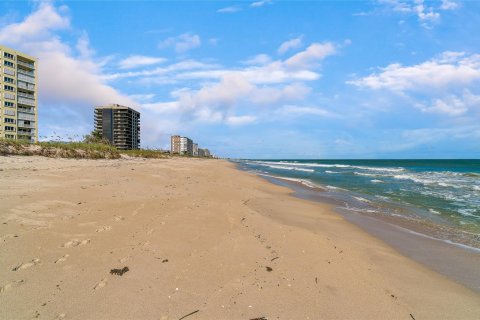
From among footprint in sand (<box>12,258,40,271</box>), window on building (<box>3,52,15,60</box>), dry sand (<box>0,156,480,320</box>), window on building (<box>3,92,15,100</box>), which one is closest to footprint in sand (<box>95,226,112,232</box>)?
dry sand (<box>0,156,480,320</box>)

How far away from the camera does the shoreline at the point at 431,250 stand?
5238 millimetres

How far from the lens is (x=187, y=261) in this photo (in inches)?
171

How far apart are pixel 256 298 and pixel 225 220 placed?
3782mm

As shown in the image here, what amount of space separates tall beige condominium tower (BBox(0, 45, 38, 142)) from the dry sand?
57.4 metres

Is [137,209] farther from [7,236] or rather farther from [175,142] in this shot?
[175,142]

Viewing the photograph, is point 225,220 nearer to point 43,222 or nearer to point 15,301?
point 43,222

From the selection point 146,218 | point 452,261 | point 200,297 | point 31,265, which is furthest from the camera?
point 146,218

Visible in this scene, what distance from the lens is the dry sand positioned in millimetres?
3160

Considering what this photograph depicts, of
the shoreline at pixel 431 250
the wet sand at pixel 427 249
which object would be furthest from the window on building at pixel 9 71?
the shoreline at pixel 431 250

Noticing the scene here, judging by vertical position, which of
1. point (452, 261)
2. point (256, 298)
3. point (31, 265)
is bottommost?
point (452, 261)

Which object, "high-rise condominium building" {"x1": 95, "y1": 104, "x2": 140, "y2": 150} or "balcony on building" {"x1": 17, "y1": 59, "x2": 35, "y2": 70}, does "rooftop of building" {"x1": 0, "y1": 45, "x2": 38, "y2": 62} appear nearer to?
"balcony on building" {"x1": 17, "y1": 59, "x2": 35, "y2": 70}

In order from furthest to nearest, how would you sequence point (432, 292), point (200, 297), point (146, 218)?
point (146, 218), point (432, 292), point (200, 297)

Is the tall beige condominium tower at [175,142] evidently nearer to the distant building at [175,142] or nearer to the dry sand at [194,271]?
the distant building at [175,142]

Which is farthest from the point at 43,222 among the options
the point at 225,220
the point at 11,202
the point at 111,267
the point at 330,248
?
the point at 330,248
